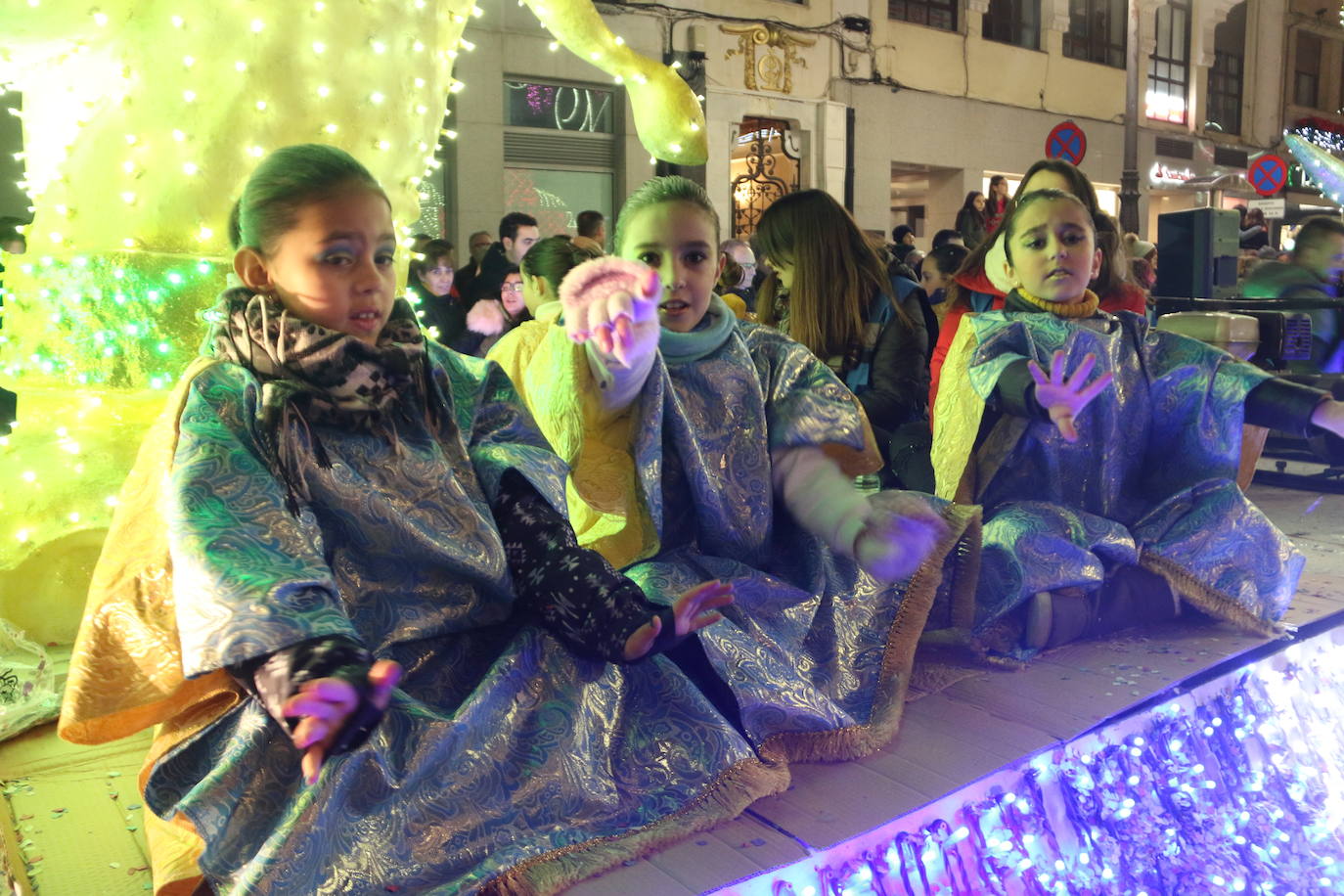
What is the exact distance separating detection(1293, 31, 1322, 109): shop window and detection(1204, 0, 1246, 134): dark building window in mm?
1856

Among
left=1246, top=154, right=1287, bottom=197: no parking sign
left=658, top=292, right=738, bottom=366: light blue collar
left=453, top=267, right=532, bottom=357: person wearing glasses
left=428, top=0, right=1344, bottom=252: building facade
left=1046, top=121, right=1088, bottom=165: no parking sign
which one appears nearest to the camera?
left=658, top=292, right=738, bottom=366: light blue collar

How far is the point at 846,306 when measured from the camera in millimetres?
3668

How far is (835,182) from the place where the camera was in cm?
1282

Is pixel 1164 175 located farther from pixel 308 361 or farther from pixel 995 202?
pixel 308 361

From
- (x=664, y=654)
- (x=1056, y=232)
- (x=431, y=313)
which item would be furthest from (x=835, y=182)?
(x=664, y=654)

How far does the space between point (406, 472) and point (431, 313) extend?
12.4ft

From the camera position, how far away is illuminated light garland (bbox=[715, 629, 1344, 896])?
191cm

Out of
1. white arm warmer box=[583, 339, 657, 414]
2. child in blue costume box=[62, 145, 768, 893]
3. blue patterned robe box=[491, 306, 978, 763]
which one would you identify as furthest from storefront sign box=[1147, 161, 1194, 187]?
child in blue costume box=[62, 145, 768, 893]

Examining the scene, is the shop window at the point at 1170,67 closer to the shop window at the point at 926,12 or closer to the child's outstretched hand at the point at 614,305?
the shop window at the point at 926,12

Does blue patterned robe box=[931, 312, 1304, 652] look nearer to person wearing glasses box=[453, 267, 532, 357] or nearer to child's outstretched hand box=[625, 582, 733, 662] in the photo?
child's outstretched hand box=[625, 582, 733, 662]

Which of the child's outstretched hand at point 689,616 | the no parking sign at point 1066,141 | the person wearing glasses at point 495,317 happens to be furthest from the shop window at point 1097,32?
the child's outstretched hand at point 689,616

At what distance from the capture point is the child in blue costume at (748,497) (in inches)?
87.1

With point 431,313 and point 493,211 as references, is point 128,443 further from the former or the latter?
point 493,211

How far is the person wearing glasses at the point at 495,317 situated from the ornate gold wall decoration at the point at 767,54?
293 inches
